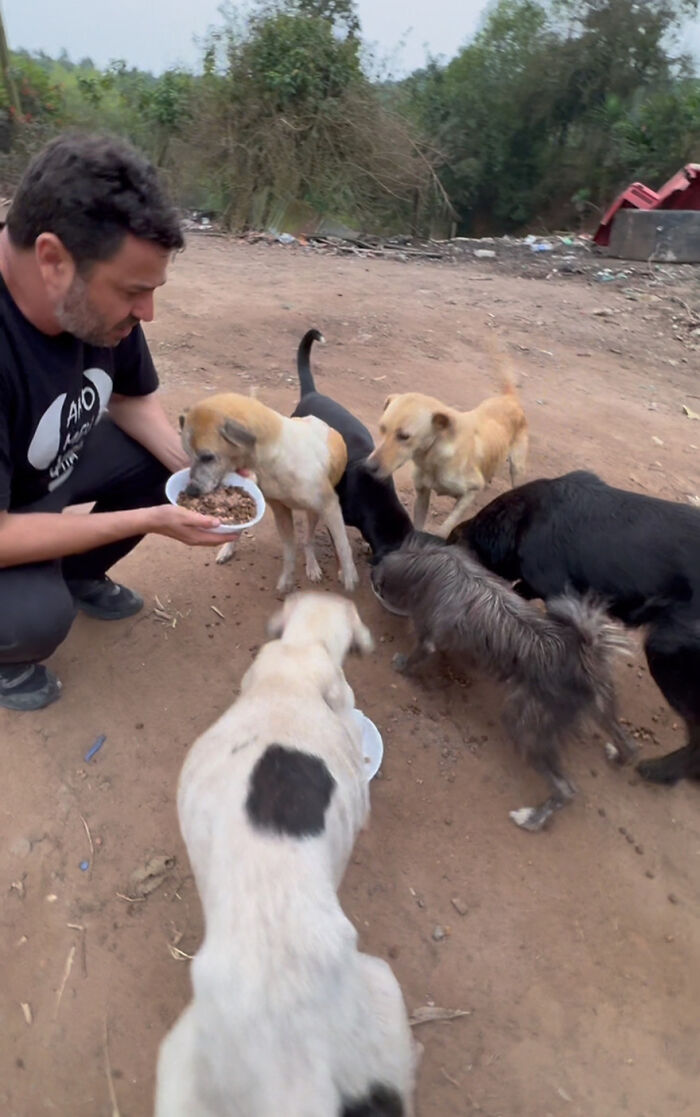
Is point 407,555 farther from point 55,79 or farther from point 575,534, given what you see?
point 55,79

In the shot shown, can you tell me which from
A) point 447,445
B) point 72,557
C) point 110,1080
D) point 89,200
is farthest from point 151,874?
point 447,445

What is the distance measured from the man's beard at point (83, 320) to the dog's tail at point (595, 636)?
2227 mm

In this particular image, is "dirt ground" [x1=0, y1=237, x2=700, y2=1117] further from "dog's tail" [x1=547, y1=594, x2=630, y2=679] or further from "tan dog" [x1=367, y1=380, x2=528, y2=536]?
"tan dog" [x1=367, y1=380, x2=528, y2=536]

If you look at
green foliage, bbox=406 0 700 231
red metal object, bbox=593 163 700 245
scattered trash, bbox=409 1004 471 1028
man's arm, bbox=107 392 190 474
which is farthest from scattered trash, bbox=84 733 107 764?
green foliage, bbox=406 0 700 231

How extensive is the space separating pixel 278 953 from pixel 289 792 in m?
0.40

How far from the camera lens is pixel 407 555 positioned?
3717mm

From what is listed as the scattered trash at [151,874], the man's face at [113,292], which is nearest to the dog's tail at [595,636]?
the scattered trash at [151,874]

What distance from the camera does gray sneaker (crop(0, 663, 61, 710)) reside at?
3232 millimetres

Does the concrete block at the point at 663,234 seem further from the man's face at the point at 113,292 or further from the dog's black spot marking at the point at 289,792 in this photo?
the dog's black spot marking at the point at 289,792

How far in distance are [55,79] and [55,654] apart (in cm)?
2213

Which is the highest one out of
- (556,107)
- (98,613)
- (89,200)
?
(556,107)

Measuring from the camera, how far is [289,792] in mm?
1913

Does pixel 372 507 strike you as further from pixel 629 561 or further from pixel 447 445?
pixel 629 561

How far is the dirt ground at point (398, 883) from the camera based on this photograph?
2.36 meters
